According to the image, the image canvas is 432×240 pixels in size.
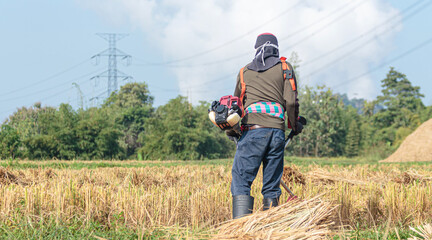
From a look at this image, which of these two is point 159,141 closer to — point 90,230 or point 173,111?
point 173,111

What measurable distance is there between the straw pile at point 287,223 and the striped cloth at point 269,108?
1.27 meters

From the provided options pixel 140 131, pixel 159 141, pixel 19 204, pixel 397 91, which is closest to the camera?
pixel 19 204

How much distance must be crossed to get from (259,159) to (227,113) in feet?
2.00

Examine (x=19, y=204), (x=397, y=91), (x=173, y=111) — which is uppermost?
(x=397, y=91)

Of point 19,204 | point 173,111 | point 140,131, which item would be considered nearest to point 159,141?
point 173,111

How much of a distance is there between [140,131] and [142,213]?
145 feet

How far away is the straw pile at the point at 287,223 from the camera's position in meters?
3.30

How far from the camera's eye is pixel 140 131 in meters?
48.4

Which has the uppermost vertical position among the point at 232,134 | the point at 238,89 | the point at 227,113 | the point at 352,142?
the point at 352,142

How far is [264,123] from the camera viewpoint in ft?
15.6

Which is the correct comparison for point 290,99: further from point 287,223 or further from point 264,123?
point 287,223

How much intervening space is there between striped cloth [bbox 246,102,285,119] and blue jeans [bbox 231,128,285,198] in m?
0.20

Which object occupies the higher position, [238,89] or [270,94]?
[238,89]

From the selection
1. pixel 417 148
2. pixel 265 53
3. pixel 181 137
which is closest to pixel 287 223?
pixel 265 53
